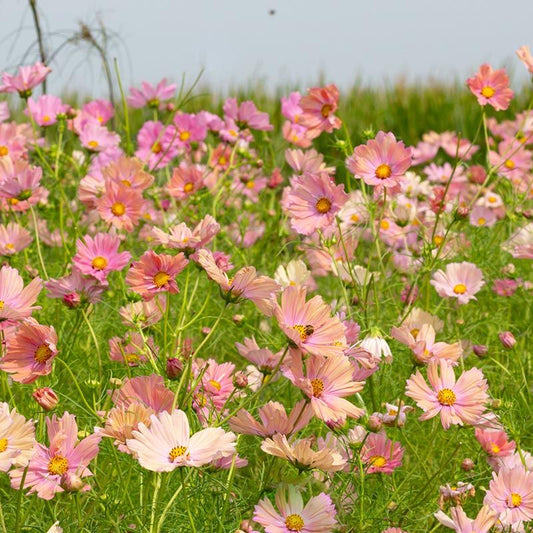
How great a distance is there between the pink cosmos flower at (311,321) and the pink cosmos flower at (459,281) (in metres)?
0.85

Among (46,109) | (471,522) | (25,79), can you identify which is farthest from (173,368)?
(46,109)

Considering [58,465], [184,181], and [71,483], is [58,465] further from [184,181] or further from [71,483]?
[184,181]

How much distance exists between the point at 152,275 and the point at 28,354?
0.74 feet

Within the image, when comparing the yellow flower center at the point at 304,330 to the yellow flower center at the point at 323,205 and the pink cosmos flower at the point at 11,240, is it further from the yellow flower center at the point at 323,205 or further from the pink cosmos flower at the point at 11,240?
the pink cosmos flower at the point at 11,240

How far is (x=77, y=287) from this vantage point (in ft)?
4.78

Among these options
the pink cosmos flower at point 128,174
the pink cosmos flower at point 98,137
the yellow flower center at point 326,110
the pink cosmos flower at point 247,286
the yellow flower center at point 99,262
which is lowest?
the pink cosmos flower at point 98,137

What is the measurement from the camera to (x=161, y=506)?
4.37ft

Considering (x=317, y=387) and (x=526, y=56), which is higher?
(x=526, y=56)

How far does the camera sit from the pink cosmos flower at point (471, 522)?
1.19 meters

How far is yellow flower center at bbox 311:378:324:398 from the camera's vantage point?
1.16m

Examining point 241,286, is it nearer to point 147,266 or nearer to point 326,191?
point 147,266

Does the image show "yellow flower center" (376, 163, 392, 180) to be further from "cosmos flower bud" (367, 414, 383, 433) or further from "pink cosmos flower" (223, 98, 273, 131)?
→ "pink cosmos flower" (223, 98, 273, 131)

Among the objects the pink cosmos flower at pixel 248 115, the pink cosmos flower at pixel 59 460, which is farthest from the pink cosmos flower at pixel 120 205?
the pink cosmos flower at pixel 248 115

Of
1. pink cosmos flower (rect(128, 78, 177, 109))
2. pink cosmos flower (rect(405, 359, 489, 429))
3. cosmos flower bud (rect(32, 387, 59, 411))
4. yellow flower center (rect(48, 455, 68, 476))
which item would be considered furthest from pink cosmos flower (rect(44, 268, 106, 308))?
pink cosmos flower (rect(128, 78, 177, 109))
